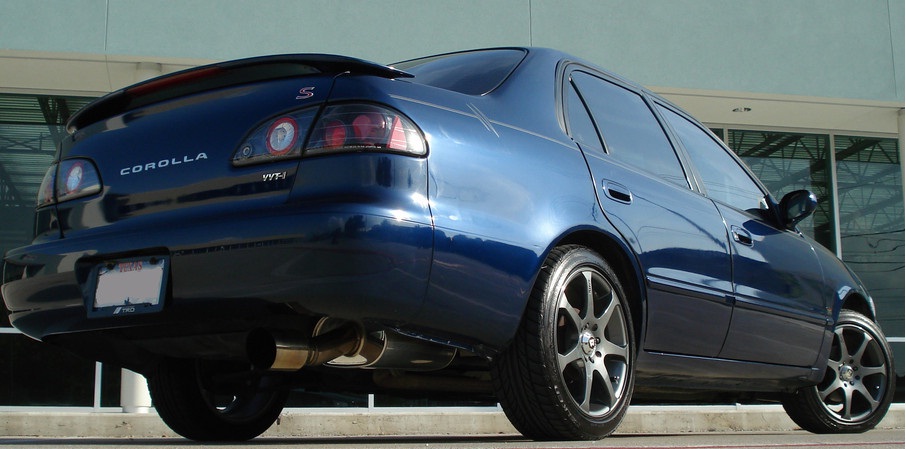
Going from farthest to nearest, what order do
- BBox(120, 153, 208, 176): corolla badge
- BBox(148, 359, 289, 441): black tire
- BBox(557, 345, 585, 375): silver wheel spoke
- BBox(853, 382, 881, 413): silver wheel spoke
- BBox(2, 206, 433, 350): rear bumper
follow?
1. BBox(853, 382, 881, 413): silver wheel spoke
2. BBox(148, 359, 289, 441): black tire
3. BBox(557, 345, 585, 375): silver wheel spoke
4. BBox(120, 153, 208, 176): corolla badge
5. BBox(2, 206, 433, 350): rear bumper

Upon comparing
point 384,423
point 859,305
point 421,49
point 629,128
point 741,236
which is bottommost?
point 384,423

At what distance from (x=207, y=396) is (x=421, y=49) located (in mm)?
5637

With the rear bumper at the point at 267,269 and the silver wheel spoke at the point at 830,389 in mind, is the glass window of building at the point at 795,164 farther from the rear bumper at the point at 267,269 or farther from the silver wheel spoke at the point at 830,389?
the rear bumper at the point at 267,269

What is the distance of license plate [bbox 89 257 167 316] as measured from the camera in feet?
9.48

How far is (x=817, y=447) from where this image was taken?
10.8 feet

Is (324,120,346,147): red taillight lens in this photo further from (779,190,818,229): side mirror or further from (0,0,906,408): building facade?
(0,0,906,408): building facade

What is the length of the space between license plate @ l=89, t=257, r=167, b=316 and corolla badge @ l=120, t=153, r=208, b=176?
29cm

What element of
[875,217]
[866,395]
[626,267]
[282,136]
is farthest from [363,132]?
[875,217]

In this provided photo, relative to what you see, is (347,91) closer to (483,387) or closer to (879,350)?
(483,387)

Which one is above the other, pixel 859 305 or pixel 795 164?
pixel 795 164

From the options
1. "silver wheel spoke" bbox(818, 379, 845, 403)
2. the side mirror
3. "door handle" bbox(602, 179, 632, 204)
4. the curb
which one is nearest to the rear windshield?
"door handle" bbox(602, 179, 632, 204)

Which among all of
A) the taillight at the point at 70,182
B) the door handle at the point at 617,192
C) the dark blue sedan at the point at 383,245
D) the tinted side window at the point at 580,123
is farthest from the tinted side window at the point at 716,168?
the taillight at the point at 70,182

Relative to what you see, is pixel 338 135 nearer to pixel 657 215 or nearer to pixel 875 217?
pixel 657 215

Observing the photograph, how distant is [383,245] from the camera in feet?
8.59
